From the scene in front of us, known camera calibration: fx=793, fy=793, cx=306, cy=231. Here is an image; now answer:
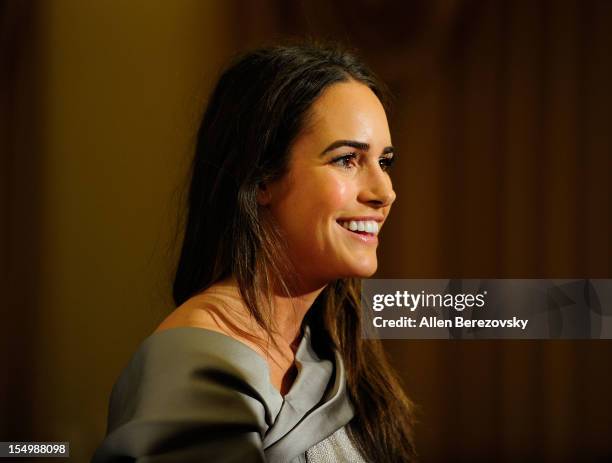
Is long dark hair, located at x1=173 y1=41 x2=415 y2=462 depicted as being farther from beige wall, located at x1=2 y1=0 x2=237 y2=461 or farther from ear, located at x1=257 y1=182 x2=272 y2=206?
beige wall, located at x1=2 y1=0 x2=237 y2=461

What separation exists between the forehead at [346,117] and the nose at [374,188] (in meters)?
0.05

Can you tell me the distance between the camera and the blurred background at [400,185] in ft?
7.07

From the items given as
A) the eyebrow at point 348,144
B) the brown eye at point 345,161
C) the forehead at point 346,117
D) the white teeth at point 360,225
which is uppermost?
the forehead at point 346,117

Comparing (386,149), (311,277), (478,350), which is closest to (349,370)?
(311,277)

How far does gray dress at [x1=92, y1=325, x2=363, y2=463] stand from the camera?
1.07 metres

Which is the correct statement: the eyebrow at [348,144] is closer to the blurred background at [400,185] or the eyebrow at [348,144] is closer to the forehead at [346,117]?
the forehead at [346,117]

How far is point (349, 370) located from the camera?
151cm

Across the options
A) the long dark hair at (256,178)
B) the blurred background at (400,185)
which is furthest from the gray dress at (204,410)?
the blurred background at (400,185)

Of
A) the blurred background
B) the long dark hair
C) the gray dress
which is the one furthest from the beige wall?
the gray dress

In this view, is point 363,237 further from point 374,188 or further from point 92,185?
Answer: point 92,185

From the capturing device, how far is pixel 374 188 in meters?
1.32

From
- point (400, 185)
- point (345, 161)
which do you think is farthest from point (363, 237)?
point (400, 185)

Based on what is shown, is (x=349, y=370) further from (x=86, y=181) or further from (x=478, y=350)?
(x=86, y=181)

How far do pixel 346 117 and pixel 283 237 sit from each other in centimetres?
23
